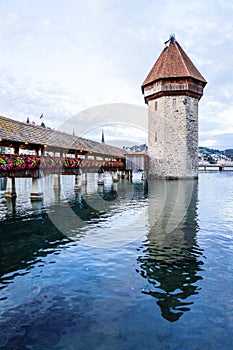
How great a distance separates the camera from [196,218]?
10.9 m

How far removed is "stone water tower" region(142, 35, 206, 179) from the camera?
31906mm

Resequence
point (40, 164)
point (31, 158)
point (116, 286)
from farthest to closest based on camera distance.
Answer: point (40, 164), point (31, 158), point (116, 286)

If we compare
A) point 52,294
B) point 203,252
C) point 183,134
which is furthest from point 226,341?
point 183,134

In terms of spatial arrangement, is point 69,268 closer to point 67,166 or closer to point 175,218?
point 175,218

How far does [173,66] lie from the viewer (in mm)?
32656

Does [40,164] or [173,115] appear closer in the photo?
[40,164]

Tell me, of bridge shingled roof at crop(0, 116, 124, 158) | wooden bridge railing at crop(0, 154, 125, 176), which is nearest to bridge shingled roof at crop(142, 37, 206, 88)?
wooden bridge railing at crop(0, 154, 125, 176)

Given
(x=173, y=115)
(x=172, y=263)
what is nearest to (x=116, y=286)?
(x=172, y=263)

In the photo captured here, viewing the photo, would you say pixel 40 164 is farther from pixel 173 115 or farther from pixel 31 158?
pixel 173 115

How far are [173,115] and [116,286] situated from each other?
30.0m

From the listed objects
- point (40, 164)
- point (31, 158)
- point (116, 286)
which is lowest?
point (116, 286)

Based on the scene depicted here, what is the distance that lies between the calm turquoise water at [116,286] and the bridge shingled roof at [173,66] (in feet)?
86.0

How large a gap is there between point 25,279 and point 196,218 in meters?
7.63

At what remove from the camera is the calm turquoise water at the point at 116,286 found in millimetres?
3596
